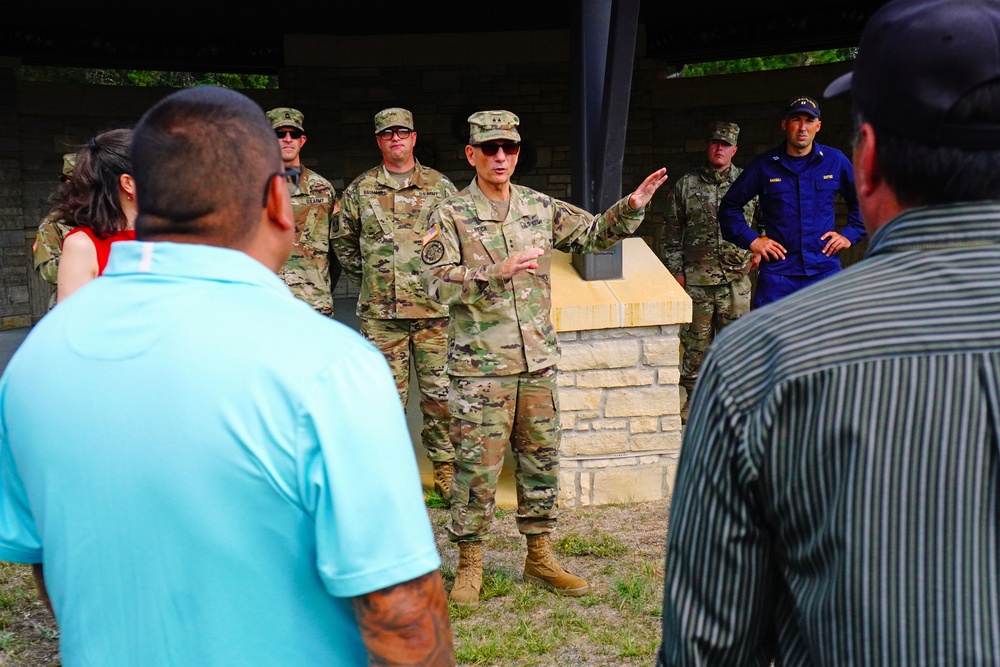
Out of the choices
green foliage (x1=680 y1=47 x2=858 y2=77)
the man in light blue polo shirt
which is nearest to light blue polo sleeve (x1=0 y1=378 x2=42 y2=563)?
the man in light blue polo shirt

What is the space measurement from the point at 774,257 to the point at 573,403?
4.65 ft

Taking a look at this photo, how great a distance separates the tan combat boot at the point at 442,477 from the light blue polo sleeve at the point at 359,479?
168 inches

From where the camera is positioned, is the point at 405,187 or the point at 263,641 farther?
the point at 405,187

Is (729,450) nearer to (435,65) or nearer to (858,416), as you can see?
(858,416)

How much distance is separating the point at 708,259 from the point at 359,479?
6194 millimetres

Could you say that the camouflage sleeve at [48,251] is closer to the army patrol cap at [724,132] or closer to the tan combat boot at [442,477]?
the tan combat boot at [442,477]

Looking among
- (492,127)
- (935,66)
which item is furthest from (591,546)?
(935,66)

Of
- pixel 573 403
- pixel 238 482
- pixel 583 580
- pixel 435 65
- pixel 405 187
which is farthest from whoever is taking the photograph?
pixel 435 65

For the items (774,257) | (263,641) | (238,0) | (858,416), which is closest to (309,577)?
(263,641)

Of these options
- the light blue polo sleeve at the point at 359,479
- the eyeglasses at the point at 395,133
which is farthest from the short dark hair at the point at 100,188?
the eyeglasses at the point at 395,133

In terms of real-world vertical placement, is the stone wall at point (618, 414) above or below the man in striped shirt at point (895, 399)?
below

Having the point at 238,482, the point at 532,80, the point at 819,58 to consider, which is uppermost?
the point at 819,58

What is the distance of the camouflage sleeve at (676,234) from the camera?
24.2 ft

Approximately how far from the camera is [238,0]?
10516mm
